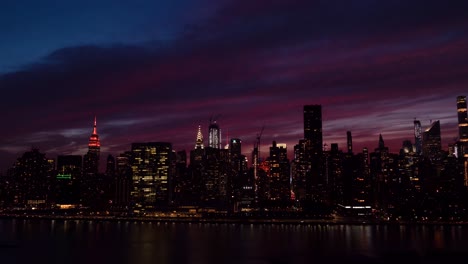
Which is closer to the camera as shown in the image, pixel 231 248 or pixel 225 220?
pixel 231 248

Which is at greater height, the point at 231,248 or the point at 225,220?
the point at 225,220

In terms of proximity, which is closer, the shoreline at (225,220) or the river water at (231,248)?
the river water at (231,248)

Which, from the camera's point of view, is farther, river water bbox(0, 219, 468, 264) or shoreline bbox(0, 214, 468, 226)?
shoreline bbox(0, 214, 468, 226)

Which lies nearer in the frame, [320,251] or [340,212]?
[320,251]

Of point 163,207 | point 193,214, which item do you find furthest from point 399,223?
point 163,207

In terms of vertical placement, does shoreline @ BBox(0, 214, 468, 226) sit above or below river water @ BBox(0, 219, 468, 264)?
above

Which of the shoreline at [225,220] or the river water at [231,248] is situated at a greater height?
the shoreline at [225,220]

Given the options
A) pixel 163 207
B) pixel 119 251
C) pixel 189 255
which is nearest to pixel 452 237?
pixel 189 255

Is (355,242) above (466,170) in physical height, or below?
below

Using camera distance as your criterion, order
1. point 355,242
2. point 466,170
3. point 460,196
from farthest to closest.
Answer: point 466,170
point 460,196
point 355,242

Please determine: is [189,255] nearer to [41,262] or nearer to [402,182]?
[41,262]

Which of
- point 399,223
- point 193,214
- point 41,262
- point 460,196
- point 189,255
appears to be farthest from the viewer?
point 193,214
